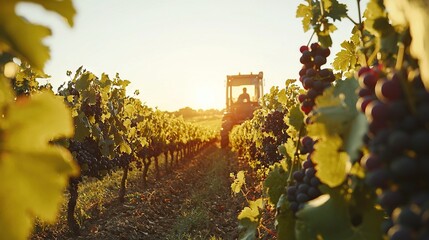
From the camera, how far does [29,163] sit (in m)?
0.88

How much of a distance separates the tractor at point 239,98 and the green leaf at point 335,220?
2179 centimetres

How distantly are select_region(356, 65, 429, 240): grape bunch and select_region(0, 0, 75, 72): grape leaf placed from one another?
0.80 metres

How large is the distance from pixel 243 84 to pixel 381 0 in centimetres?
2511

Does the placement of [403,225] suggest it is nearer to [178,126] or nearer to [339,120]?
[339,120]

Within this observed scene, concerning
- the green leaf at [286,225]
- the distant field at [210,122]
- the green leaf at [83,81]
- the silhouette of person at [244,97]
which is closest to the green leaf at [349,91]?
the green leaf at [286,225]

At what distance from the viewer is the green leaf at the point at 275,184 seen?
265cm

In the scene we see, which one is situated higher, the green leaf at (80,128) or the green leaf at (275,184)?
the green leaf at (80,128)

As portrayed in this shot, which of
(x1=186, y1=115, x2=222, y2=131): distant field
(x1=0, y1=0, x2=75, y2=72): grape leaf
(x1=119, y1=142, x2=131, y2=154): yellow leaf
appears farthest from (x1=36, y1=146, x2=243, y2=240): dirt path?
(x1=186, y1=115, x2=222, y2=131): distant field

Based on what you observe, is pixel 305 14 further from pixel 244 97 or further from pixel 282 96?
pixel 244 97

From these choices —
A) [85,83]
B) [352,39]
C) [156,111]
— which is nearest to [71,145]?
[85,83]

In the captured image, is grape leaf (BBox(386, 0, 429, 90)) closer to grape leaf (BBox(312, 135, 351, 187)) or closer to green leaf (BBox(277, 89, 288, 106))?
grape leaf (BBox(312, 135, 351, 187))

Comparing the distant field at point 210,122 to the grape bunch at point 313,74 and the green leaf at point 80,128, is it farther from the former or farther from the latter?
the grape bunch at point 313,74

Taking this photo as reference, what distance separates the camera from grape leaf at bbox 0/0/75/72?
936 mm

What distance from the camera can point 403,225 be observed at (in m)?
1.01
